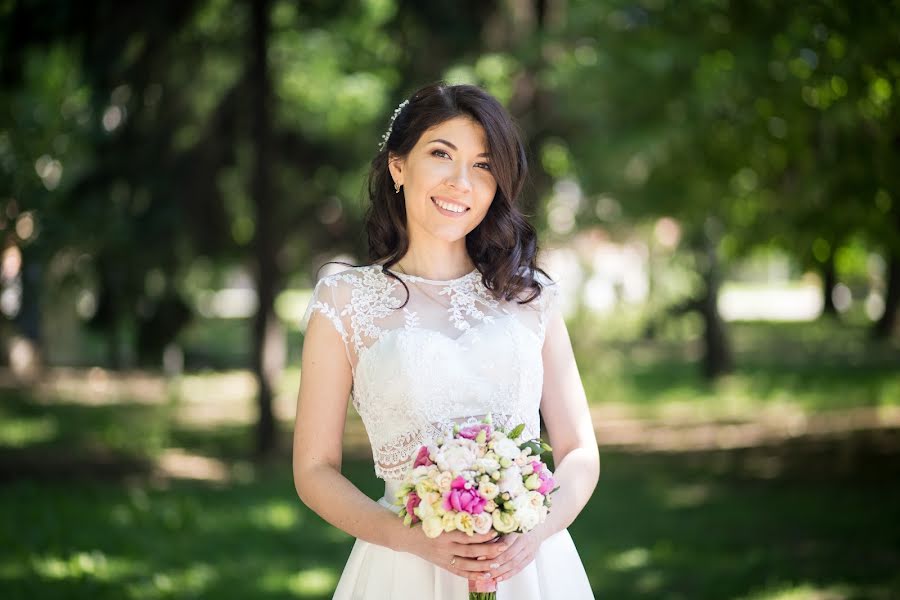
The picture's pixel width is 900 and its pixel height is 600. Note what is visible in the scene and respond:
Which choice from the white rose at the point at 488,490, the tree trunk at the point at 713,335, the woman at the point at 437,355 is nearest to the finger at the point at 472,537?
the white rose at the point at 488,490

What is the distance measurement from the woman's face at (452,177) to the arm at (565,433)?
44 cm

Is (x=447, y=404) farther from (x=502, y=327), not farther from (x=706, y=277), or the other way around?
(x=706, y=277)

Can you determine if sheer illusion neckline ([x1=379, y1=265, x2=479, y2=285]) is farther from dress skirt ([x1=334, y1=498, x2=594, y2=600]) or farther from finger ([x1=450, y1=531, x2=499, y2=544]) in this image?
finger ([x1=450, y1=531, x2=499, y2=544])

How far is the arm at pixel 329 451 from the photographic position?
2842 millimetres

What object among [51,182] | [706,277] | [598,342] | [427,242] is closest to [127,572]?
[427,242]

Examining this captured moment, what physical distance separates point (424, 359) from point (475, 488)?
0.50 m

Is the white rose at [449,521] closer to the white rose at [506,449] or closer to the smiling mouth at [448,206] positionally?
the white rose at [506,449]

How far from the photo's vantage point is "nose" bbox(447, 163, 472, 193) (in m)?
3.02

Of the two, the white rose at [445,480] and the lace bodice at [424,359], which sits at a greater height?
the lace bodice at [424,359]

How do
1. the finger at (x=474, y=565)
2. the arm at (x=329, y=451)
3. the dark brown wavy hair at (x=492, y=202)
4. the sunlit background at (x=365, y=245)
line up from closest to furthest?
the finger at (x=474, y=565), the arm at (x=329, y=451), the dark brown wavy hair at (x=492, y=202), the sunlit background at (x=365, y=245)

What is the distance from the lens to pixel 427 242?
3.24 m

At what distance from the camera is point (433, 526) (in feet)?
8.50

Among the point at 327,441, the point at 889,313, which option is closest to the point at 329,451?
the point at 327,441

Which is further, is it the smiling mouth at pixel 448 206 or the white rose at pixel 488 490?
the smiling mouth at pixel 448 206
